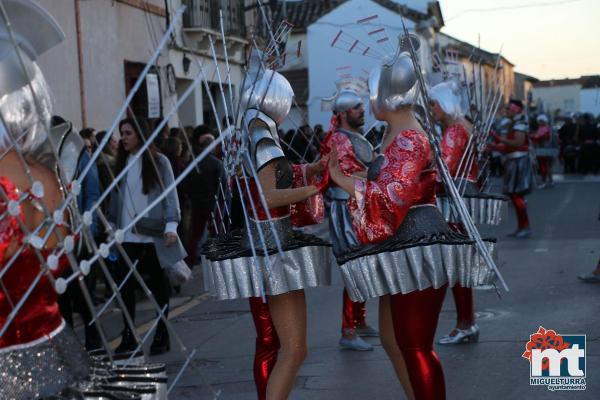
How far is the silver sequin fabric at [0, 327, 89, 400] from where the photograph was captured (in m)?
2.83

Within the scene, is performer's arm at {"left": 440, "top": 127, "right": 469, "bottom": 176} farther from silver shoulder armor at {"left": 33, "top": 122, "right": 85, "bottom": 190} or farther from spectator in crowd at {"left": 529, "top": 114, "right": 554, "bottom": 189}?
spectator in crowd at {"left": 529, "top": 114, "right": 554, "bottom": 189}

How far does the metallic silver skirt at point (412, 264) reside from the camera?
453 cm

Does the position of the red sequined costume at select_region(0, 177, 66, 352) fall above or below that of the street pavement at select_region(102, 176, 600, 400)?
above

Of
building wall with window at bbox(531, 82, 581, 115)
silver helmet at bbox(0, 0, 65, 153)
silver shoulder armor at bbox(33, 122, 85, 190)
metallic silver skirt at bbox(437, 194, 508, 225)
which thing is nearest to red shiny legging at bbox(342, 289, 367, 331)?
metallic silver skirt at bbox(437, 194, 508, 225)

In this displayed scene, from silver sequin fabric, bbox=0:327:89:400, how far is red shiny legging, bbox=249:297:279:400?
6.48ft

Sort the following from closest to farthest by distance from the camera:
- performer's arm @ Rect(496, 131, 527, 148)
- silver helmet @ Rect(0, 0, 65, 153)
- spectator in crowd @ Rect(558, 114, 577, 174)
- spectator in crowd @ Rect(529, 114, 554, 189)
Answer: silver helmet @ Rect(0, 0, 65, 153), performer's arm @ Rect(496, 131, 527, 148), spectator in crowd @ Rect(529, 114, 554, 189), spectator in crowd @ Rect(558, 114, 577, 174)

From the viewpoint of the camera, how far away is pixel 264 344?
4.96m

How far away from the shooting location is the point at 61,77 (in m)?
15.3

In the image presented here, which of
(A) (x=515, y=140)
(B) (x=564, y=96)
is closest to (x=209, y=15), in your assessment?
(A) (x=515, y=140)

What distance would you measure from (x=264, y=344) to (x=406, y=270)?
863 millimetres

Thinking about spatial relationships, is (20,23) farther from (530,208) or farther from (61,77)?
(530,208)

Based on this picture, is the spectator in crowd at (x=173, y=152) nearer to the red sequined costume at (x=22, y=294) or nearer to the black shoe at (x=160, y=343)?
the black shoe at (x=160, y=343)

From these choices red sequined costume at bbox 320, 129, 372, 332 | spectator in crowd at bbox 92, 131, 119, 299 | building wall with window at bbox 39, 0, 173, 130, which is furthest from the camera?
building wall with window at bbox 39, 0, 173, 130

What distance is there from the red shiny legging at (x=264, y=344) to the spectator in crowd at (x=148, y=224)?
8.19 feet
